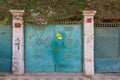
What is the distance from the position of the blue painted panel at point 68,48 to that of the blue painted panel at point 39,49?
274 millimetres

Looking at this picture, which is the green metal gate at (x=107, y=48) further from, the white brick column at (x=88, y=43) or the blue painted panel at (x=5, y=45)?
the blue painted panel at (x=5, y=45)

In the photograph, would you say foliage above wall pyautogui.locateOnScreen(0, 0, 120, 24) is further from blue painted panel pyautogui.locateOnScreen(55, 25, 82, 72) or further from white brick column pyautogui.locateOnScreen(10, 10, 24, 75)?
blue painted panel pyautogui.locateOnScreen(55, 25, 82, 72)

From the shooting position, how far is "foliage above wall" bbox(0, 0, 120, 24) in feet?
29.2

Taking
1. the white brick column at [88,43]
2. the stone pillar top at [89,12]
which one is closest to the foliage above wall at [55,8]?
the stone pillar top at [89,12]

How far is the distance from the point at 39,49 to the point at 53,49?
569 millimetres

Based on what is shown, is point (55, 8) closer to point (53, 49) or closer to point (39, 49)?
point (53, 49)

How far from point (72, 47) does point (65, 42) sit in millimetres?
353

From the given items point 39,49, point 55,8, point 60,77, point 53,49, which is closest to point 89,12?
point 55,8

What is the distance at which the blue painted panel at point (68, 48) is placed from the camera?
29.8 feet

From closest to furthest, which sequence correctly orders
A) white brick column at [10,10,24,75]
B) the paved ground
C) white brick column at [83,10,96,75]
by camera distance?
the paved ground, white brick column at [10,10,24,75], white brick column at [83,10,96,75]

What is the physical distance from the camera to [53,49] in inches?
359

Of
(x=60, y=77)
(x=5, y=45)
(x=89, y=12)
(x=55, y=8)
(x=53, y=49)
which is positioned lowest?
(x=60, y=77)

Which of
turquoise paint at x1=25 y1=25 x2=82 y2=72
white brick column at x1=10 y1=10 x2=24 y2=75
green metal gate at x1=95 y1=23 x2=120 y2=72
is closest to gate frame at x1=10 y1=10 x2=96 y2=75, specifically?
white brick column at x1=10 y1=10 x2=24 y2=75

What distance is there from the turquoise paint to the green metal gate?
74 centimetres
